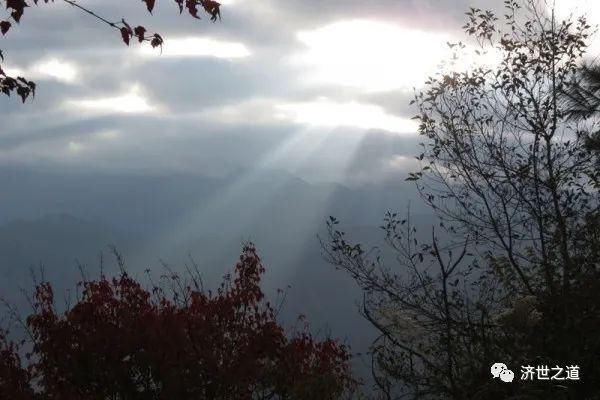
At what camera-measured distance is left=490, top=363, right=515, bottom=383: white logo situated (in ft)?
25.4

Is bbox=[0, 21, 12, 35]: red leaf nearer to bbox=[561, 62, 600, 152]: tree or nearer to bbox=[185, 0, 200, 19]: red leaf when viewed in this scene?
bbox=[185, 0, 200, 19]: red leaf

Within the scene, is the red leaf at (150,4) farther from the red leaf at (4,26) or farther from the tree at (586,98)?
the tree at (586,98)

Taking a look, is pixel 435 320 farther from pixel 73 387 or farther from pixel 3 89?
pixel 3 89

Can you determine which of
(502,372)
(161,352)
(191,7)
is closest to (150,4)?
(191,7)

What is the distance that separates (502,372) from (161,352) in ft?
17.7

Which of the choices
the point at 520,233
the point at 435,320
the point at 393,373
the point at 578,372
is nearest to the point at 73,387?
the point at 393,373

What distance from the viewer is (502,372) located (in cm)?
781

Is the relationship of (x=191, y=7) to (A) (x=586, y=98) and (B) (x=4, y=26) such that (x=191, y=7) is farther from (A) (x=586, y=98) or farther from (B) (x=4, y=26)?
(A) (x=586, y=98)

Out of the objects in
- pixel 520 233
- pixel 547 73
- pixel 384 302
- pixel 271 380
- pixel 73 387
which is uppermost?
pixel 547 73

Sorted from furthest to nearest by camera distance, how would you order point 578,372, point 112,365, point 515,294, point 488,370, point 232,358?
1. point 515,294
2. point 232,358
3. point 112,365
4. point 488,370
5. point 578,372

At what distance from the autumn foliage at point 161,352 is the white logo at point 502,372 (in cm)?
284

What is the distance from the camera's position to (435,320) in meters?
11.4

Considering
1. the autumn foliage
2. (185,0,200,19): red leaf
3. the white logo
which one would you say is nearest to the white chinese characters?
the white logo

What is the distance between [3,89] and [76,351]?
17.9ft
